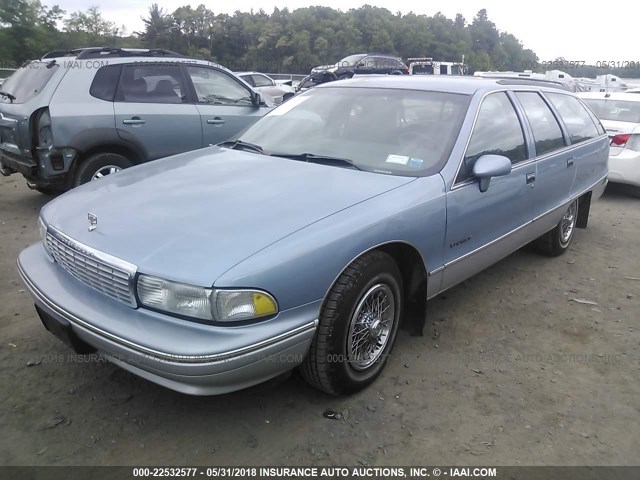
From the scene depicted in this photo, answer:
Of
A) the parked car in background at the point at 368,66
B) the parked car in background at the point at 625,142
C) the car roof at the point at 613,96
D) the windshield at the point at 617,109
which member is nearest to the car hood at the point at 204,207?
the parked car in background at the point at 625,142

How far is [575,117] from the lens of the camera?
4898 mm

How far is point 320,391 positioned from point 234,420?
0.48 meters

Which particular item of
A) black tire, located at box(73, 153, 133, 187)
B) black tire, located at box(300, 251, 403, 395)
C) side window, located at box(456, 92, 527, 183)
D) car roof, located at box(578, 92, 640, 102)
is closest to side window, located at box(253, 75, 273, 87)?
car roof, located at box(578, 92, 640, 102)

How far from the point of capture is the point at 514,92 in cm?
400

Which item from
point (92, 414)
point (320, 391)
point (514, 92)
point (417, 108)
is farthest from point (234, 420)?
point (514, 92)

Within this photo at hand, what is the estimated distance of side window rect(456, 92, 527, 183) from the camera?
326 centimetres

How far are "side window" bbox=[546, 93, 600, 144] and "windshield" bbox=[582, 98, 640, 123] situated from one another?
3.20 m

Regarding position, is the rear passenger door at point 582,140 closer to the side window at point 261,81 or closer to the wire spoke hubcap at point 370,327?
the wire spoke hubcap at point 370,327

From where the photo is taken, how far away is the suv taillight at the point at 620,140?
24.3 feet

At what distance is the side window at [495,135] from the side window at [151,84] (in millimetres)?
3977

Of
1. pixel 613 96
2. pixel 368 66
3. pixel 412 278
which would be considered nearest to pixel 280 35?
pixel 368 66

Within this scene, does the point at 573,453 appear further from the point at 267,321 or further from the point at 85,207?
the point at 85,207

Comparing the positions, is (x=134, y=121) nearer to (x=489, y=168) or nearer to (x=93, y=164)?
(x=93, y=164)

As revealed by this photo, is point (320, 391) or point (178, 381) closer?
point (178, 381)
